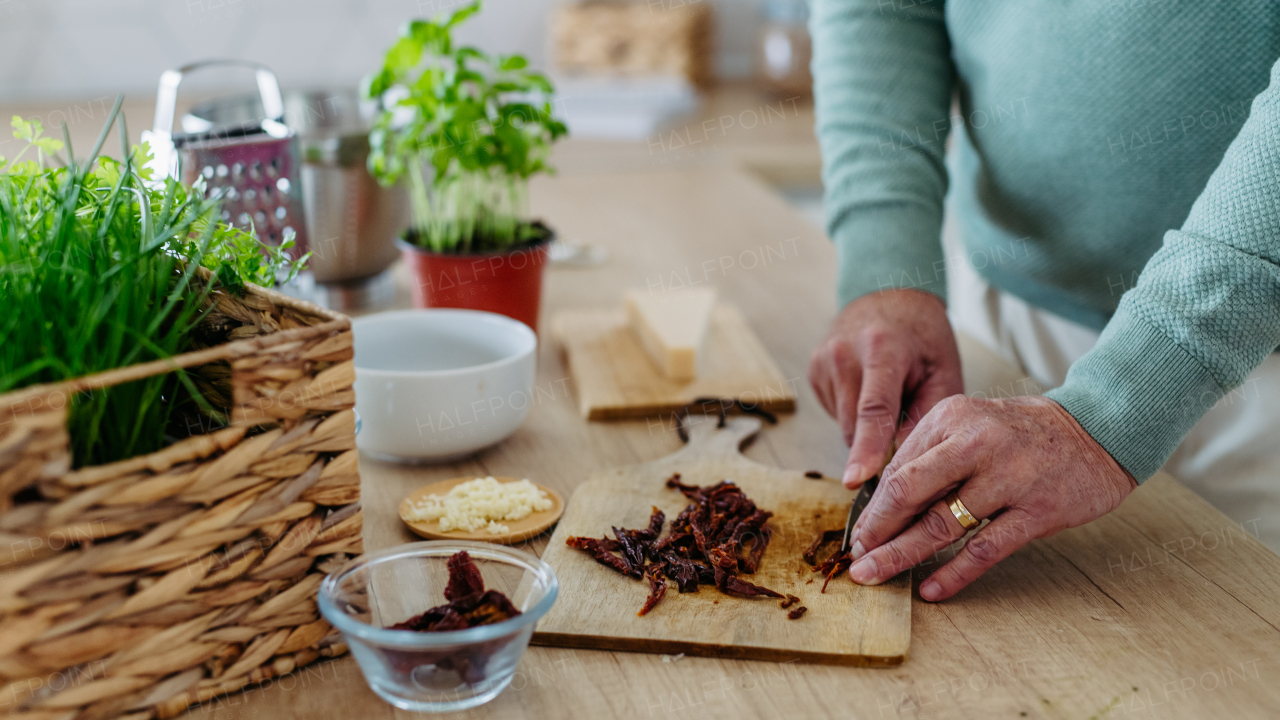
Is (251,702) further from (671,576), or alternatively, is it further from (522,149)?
(522,149)

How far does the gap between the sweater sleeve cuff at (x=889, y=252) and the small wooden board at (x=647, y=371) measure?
146 millimetres

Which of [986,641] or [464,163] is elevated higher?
[464,163]

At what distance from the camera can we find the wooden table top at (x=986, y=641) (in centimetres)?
65

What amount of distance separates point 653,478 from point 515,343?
8.7 inches

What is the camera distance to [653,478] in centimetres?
97

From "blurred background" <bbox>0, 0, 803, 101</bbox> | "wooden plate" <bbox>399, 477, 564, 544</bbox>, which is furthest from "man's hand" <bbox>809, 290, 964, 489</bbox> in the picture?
"blurred background" <bbox>0, 0, 803, 101</bbox>

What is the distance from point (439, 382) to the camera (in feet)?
3.09

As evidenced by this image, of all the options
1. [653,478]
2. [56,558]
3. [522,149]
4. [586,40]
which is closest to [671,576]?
[653,478]

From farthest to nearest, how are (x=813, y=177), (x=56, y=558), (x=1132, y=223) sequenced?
(x=813, y=177) < (x=1132, y=223) < (x=56, y=558)

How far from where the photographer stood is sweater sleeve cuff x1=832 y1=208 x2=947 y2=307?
1.17m

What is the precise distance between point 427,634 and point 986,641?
406 millimetres

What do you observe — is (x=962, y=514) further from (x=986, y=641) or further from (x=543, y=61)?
(x=543, y=61)

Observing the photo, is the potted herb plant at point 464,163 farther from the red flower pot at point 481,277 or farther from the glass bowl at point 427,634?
the glass bowl at point 427,634

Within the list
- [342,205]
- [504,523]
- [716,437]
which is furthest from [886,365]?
[342,205]
